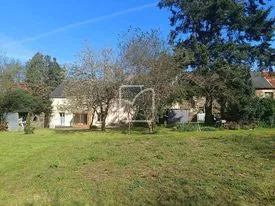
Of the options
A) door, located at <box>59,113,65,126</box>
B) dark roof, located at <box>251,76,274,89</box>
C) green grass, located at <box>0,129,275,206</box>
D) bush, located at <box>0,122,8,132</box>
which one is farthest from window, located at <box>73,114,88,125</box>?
green grass, located at <box>0,129,275,206</box>

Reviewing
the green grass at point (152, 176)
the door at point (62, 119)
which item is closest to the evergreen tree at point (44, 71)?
the door at point (62, 119)

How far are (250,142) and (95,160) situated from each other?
15.1 ft

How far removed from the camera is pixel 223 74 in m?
41.2

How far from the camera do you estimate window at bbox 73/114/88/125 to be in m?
54.1

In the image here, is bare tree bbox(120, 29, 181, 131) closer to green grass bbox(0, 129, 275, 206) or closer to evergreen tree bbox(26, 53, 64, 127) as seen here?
green grass bbox(0, 129, 275, 206)

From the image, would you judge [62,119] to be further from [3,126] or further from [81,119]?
[3,126]

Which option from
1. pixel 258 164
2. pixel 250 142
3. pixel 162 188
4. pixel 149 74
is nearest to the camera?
pixel 162 188

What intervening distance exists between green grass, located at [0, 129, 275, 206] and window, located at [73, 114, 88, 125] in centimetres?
4130

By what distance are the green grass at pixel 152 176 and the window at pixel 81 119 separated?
41296 millimetres

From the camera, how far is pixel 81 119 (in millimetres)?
54625

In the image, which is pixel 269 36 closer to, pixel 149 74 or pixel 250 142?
pixel 149 74

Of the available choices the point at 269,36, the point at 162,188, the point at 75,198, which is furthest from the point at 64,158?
the point at 269,36

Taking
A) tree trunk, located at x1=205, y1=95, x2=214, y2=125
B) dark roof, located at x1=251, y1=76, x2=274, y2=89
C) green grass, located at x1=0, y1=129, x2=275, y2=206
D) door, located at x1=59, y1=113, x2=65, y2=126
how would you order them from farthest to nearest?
1. dark roof, located at x1=251, y1=76, x2=274, y2=89
2. door, located at x1=59, y1=113, x2=65, y2=126
3. tree trunk, located at x1=205, y1=95, x2=214, y2=125
4. green grass, located at x1=0, y1=129, x2=275, y2=206

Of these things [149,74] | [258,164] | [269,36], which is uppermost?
[269,36]
